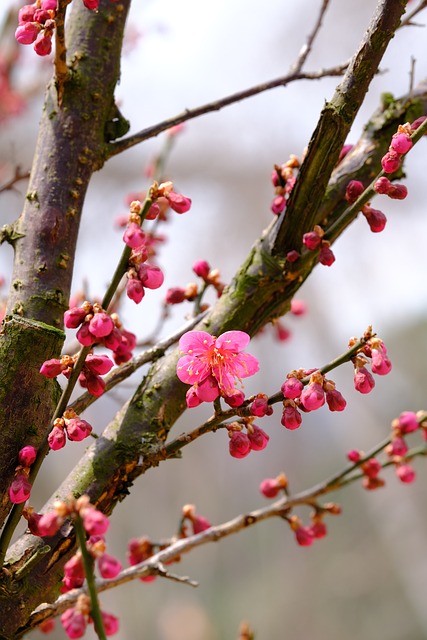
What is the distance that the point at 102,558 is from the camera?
667 millimetres

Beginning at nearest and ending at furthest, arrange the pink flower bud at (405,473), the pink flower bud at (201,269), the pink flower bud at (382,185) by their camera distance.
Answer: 1. the pink flower bud at (382,185)
2. the pink flower bud at (201,269)
3. the pink flower bud at (405,473)

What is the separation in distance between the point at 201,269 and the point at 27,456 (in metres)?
0.52

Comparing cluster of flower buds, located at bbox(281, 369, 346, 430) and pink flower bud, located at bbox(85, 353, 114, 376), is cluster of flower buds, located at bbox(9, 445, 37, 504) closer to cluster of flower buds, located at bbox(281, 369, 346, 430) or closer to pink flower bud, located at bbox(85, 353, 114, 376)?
pink flower bud, located at bbox(85, 353, 114, 376)

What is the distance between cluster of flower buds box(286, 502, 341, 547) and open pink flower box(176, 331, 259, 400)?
0.58 metres

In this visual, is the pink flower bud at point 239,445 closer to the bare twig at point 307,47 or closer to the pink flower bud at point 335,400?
the pink flower bud at point 335,400

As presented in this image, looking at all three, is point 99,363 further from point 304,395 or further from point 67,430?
point 304,395

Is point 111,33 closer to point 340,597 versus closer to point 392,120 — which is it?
point 392,120

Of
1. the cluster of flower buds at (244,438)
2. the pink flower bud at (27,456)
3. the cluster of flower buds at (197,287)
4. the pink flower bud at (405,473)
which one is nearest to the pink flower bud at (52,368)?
the pink flower bud at (27,456)

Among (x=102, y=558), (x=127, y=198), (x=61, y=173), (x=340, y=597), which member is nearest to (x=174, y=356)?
(x=61, y=173)

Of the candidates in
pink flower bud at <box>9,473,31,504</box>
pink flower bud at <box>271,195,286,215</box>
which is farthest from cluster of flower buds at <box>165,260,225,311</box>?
pink flower bud at <box>9,473,31,504</box>

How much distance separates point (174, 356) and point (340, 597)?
7346mm

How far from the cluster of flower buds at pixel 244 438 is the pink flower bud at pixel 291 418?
0.04m

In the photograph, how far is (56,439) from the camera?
33.2 inches

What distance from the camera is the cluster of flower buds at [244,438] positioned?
2.72 feet
